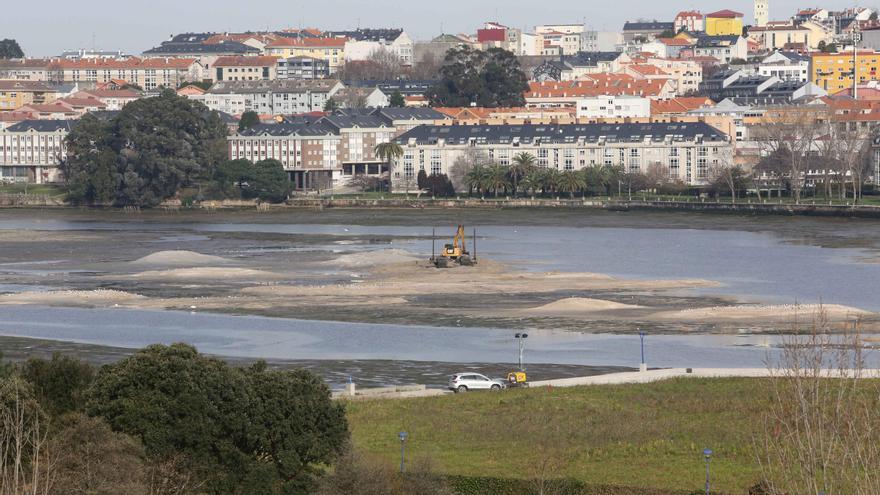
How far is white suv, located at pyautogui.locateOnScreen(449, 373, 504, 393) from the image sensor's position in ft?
117

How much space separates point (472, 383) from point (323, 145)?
276 ft

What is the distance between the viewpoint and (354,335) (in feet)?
153

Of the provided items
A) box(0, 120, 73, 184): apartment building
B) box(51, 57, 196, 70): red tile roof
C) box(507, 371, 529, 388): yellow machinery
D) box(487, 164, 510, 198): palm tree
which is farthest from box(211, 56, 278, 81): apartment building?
box(507, 371, 529, 388): yellow machinery

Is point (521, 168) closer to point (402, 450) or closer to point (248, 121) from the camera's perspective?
point (248, 121)

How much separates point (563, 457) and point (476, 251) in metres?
44.9

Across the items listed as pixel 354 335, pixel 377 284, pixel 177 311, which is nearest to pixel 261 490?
pixel 354 335

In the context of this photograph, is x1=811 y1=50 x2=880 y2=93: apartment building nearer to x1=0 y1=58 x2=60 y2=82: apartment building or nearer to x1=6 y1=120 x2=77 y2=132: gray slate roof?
x1=6 y1=120 x2=77 y2=132: gray slate roof

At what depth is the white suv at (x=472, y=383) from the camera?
117ft

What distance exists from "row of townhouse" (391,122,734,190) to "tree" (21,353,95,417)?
84.6 metres

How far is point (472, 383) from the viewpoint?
3594cm

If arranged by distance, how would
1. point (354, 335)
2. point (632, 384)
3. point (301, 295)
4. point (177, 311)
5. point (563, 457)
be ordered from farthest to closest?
1. point (301, 295)
2. point (177, 311)
3. point (354, 335)
4. point (632, 384)
5. point (563, 457)

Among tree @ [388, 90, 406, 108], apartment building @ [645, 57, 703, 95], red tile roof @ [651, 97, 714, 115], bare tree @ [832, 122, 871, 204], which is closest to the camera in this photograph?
bare tree @ [832, 122, 871, 204]

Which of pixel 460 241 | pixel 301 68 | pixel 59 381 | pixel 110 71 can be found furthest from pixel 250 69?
pixel 59 381

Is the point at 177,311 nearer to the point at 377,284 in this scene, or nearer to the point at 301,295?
the point at 301,295
